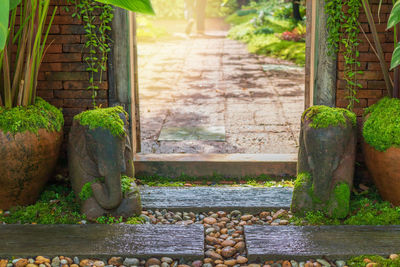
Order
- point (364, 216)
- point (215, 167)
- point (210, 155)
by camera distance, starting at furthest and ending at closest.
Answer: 1. point (210, 155)
2. point (215, 167)
3. point (364, 216)

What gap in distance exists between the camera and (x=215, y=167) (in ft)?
14.2

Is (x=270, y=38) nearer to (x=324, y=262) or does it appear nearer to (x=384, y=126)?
(x=384, y=126)

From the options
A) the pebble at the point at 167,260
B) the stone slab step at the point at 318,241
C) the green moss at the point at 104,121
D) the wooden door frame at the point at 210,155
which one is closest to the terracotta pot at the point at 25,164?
the green moss at the point at 104,121

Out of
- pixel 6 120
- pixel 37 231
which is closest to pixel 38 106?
pixel 6 120

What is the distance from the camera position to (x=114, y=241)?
10.2 feet

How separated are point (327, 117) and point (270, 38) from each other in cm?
1084

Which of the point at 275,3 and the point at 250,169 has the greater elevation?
the point at 275,3

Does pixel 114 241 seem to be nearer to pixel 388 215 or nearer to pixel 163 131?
pixel 388 215

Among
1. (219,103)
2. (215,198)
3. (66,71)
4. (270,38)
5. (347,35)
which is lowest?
(215,198)

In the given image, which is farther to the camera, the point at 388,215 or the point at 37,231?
the point at 388,215

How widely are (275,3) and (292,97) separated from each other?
41.5 ft

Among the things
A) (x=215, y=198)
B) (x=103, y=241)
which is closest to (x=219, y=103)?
(x=215, y=198)

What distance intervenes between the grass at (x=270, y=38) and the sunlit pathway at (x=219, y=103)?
0.49 m

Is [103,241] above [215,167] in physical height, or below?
below
